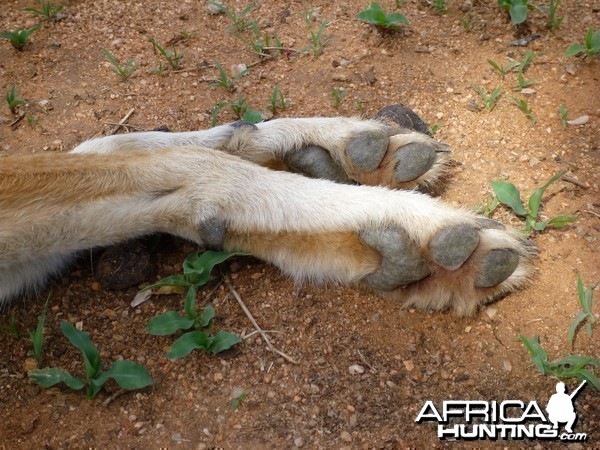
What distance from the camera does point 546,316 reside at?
9.18 feet

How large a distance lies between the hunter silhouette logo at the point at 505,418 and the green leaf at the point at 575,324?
0.22 m

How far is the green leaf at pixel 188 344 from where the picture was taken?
8.80 feet

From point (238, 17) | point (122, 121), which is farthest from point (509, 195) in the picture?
point (238, 17)

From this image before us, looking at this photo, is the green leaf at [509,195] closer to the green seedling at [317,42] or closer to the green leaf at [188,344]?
the green leaf at [188,344]

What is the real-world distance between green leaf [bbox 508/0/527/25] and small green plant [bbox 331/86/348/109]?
Result: 1.15m

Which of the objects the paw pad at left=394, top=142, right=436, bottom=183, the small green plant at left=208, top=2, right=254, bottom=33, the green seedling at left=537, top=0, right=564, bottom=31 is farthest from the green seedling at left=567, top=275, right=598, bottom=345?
the small green plant at left=208, top=2, right=254, bottom=33

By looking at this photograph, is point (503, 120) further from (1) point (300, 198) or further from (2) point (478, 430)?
(2) point (478, 430)

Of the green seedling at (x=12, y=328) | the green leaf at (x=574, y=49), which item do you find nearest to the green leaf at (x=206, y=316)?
the green seedling at (x=12, y=328)

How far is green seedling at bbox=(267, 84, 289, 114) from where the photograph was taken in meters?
3.95

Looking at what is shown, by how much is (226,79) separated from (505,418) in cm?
268

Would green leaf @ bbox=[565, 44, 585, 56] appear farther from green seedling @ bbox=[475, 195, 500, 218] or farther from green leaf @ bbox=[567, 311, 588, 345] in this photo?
green leaf @ bbox=[567, 311, 588, 345]

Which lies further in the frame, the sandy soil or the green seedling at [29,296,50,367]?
the green seedling at [29,296,50,367]

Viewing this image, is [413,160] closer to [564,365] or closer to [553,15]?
[564,365]

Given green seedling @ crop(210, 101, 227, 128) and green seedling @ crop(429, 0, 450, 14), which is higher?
green seedling @ crop(429, 0, 450, 14)
